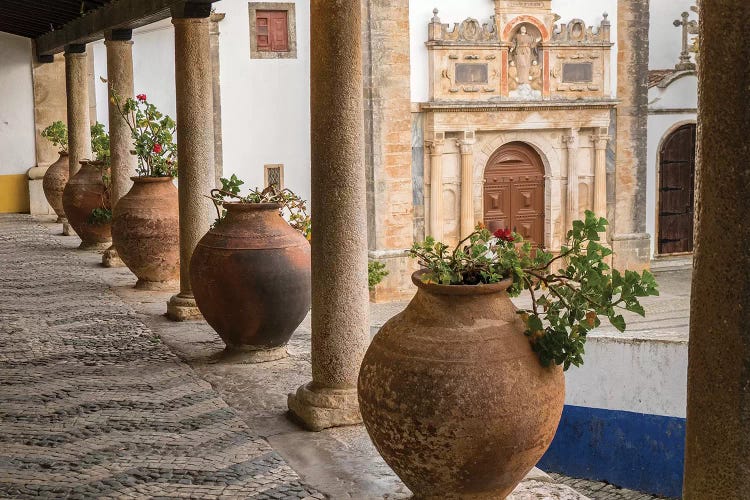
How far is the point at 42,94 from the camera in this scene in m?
15.8

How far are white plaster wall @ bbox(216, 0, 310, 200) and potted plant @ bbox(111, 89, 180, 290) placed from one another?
909 centimetres

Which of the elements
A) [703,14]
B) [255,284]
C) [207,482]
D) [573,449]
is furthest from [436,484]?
[573,449]

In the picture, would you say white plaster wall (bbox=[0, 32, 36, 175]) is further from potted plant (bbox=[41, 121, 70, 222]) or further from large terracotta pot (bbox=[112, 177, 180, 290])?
large terracotta pot (bbox=[112, 177, 180, 290])

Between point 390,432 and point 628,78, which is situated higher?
point 628,78

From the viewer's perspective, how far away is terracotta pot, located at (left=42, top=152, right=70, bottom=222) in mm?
13508

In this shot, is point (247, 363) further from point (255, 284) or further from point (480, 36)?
point (480, 36)

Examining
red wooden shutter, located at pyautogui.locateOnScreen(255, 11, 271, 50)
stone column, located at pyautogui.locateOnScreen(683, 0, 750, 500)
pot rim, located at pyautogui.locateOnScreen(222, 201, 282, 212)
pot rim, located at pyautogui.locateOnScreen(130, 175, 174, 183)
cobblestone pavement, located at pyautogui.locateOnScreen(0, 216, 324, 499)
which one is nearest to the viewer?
stone column, located at pyautogui.locateOnScreen(683, 0, 750, 500)

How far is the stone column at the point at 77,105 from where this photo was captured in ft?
40.1

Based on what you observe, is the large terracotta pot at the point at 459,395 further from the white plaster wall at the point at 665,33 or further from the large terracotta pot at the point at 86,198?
the white plaster wall at the point at 665,33

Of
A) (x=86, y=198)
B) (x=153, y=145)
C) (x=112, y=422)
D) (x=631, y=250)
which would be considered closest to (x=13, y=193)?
(x=86, y=198)

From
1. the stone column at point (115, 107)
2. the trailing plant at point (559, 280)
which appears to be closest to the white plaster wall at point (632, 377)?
the trailing plant at point (559, 280)

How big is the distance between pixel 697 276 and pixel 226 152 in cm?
1628

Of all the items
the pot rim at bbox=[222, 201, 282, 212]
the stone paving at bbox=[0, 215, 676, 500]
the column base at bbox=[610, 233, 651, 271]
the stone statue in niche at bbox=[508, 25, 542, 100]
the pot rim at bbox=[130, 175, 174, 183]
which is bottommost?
the column base at bbox=[610, 233, 651, 271]

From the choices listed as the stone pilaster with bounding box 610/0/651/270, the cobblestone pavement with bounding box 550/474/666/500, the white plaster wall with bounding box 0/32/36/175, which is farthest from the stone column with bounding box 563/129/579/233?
the cobblestone pavement with bounding box 550/474/666/500
